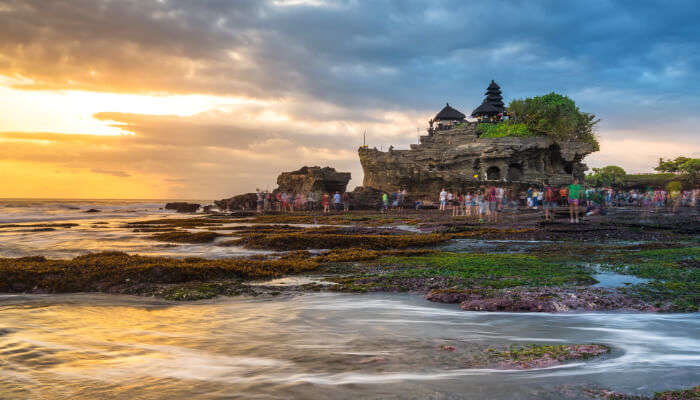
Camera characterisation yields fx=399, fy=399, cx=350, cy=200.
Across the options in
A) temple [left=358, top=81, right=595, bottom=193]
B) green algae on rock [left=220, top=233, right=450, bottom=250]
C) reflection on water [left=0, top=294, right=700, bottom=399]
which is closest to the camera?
reflection on water [left=0, top=294, right=700, bottom=399]

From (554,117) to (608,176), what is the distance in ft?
87.8

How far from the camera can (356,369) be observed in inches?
124

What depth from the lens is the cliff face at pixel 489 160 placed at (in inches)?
2295

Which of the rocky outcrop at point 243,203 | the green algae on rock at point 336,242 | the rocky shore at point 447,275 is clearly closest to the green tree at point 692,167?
the rocky outcrop at point 243,203

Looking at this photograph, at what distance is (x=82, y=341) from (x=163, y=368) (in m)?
1.44

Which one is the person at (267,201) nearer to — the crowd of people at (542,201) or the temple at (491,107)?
the crowd of people at (542,201)

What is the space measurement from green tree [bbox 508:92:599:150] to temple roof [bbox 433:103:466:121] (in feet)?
39.7

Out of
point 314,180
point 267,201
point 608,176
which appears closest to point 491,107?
point 608,176

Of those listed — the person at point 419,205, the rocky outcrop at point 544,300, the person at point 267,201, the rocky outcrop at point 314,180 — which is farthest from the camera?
the rocky outcrop at point 314,180

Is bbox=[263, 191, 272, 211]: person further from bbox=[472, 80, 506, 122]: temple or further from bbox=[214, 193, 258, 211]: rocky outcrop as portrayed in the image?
bbox=[472, 80, 506, 122]: temple

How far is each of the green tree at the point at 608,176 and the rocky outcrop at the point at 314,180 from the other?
52031mm

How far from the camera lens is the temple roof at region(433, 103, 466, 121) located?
Answer: 8038 centimetres

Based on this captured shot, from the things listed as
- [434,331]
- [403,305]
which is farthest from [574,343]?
[403,305]

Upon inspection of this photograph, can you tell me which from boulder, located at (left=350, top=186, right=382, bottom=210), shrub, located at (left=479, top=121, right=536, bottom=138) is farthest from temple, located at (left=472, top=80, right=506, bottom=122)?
boulder, located at (left=350, top=186, right=382, bottom=210)
